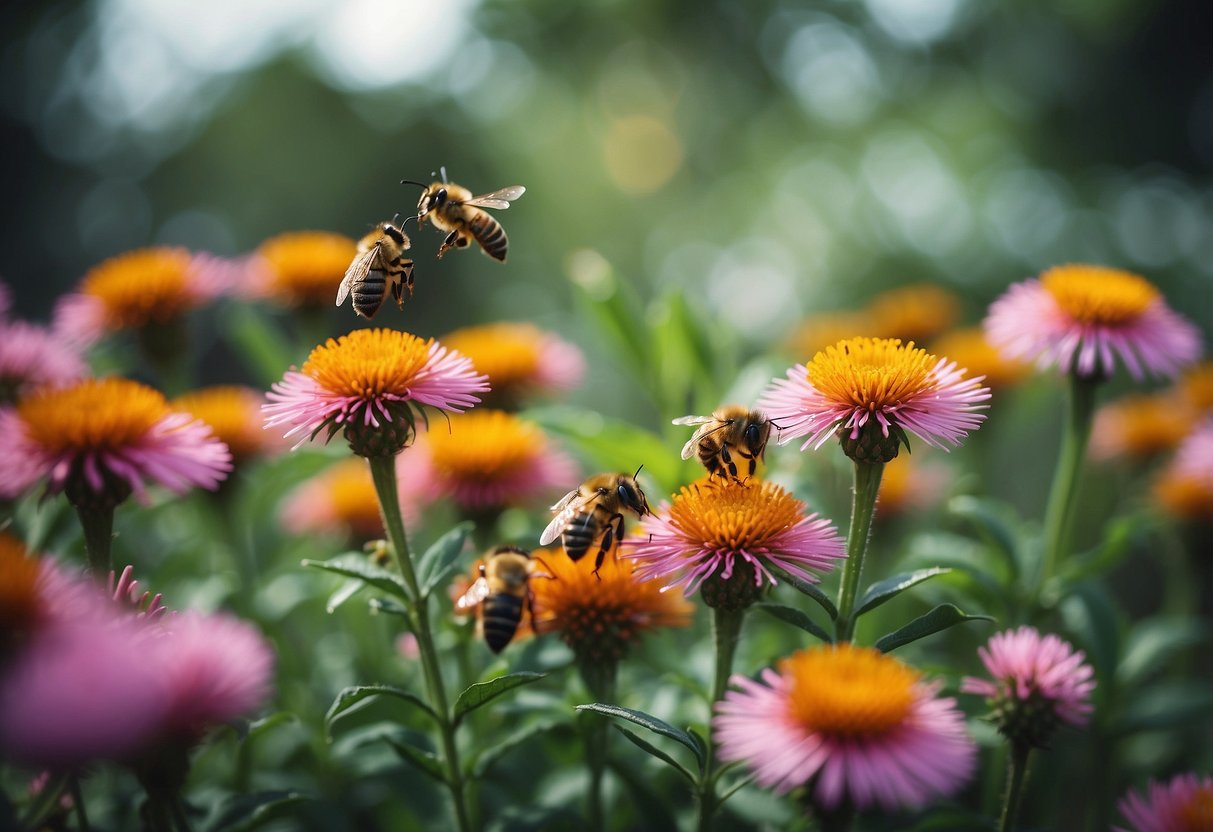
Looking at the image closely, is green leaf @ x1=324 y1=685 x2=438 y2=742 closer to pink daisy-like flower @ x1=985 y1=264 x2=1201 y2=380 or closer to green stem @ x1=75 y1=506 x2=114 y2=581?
green stem @ x1=75 y1=506 x2=114 y2=581

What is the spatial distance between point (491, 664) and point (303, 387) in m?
0.71

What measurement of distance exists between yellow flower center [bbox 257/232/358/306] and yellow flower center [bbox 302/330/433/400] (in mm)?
834

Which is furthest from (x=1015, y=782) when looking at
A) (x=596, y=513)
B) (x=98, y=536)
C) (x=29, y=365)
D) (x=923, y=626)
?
(x=29, y=365)

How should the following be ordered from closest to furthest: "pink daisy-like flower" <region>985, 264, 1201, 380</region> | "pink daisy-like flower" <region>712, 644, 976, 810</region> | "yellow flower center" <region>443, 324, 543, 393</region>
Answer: "pink daisy-like flower" <region>712, 644, 976, 810</region>
"pink daisy-like flower" <region>985, 264, 1201, 380</region>
"yellow flower center" <region>443, 324, 543, 393</region>

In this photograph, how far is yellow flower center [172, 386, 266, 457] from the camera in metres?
2.28

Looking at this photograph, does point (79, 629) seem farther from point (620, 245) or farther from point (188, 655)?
point (620, 245)

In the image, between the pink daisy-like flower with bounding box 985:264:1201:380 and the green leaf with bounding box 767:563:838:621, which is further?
the pink daisy-like flower with bounding box 985:264:1201:380

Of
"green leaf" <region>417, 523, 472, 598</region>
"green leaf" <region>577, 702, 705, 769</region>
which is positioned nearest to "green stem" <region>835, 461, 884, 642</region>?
"green leaf" <region>577, 702, 705, 769</region>

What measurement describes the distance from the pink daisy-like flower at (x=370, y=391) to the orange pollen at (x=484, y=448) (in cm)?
43

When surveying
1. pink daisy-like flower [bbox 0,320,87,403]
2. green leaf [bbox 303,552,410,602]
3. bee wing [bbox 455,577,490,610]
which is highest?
pink daisy-like flower [bbox 0,320,87,403]

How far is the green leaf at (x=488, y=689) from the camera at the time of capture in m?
1.38

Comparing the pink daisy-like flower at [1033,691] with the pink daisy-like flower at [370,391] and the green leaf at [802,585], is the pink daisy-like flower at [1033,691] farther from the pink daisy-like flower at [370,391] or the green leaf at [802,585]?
the pink daisy-like flower at [370,391]

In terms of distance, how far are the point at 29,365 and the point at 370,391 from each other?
3.58 feet

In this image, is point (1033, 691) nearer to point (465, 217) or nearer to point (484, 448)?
point (484, 448)
